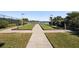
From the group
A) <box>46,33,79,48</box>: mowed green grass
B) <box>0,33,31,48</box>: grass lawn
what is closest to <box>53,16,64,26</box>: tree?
A: <box>46,33,79,48</box>: mowed green grass

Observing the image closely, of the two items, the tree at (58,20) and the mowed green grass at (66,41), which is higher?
the tree at (58,20)

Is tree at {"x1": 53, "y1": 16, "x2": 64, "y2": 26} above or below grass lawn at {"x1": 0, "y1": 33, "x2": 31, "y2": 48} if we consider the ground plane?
above

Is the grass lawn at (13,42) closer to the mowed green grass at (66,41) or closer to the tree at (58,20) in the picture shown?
the mowed green grass at (66,41)

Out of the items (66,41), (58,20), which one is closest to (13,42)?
(66,41)

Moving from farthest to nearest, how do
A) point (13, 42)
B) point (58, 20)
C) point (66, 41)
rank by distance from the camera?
1. point (58, 20)
2. point (66, 41)
3. point (13, 42)

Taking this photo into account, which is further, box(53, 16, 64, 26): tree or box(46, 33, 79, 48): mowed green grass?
box(53, 16, 64, 26): tree

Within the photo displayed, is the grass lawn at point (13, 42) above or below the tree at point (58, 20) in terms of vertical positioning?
below

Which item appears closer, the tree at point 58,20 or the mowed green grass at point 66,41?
the mowed green grass at point 66,41

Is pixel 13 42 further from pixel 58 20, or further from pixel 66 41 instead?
pixel 58 20

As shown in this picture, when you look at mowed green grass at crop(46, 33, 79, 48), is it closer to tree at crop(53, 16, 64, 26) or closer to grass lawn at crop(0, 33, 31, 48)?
tree at crop(53, 16, 64, 26)

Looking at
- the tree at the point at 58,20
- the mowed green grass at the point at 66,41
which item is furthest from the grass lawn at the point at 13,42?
the tree at the point at 58,20
